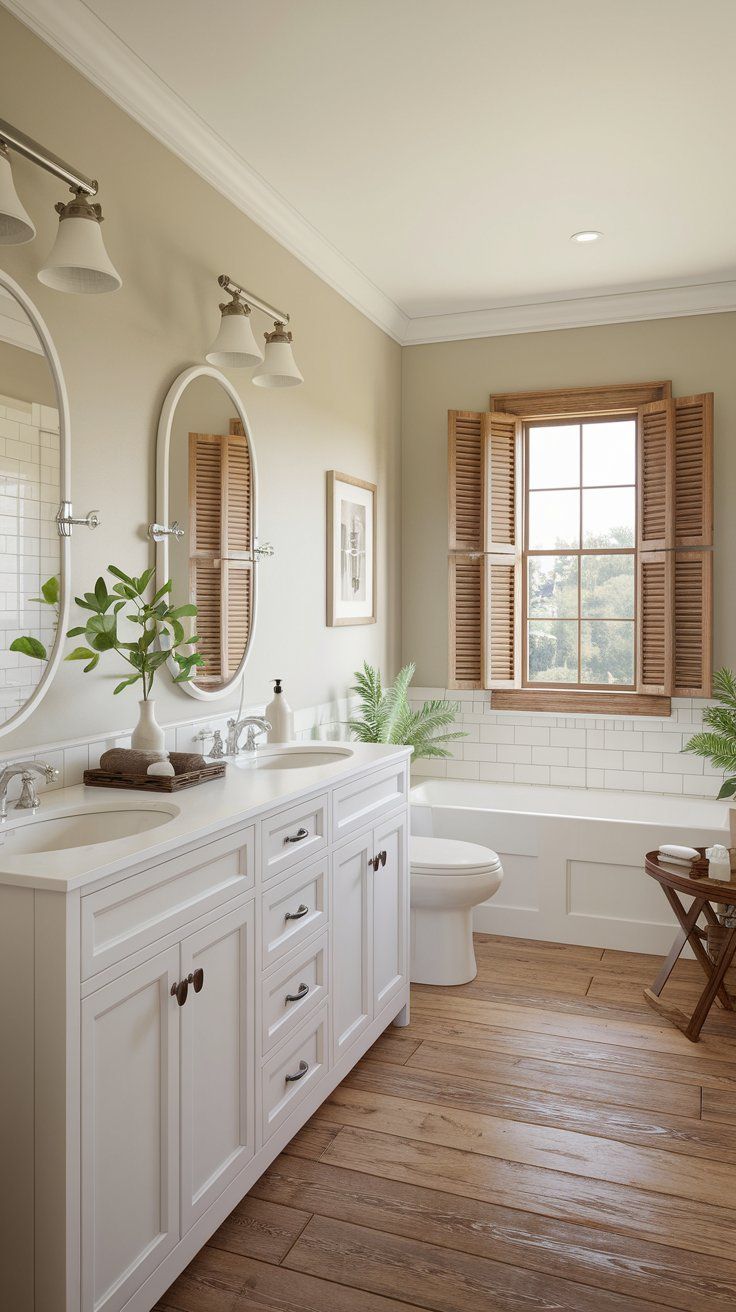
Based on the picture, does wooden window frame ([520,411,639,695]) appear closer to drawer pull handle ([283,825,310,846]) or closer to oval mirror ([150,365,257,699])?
oval mirror ([150,365,257,699])

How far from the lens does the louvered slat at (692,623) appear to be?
4.43m

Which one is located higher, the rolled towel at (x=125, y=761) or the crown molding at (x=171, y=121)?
the crown molding at (x=171, y=121)

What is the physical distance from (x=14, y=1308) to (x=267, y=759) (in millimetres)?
1783

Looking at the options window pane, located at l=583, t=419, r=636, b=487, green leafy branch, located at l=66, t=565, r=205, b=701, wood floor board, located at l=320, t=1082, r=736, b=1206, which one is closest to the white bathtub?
wood floor board, located at l=320, t=1082, r=736, b=1206

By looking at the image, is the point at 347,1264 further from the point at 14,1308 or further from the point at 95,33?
the point at 95,33

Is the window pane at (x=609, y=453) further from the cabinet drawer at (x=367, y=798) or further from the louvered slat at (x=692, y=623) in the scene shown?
the cabinet drawer at (x=367, y=798)

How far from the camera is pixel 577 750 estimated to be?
4793 mm

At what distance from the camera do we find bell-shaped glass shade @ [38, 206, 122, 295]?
6.93ft

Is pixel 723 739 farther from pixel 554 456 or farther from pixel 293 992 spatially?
pixel 293 992

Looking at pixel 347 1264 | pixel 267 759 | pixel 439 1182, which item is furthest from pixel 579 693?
pixel 347 1264

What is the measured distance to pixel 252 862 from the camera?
2154mm

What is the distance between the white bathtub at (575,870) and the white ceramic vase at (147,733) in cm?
208

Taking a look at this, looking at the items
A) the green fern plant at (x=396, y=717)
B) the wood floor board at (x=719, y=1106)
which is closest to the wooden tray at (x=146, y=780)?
the wood floor board at (x=719, y=1106)

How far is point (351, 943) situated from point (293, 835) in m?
0.58
